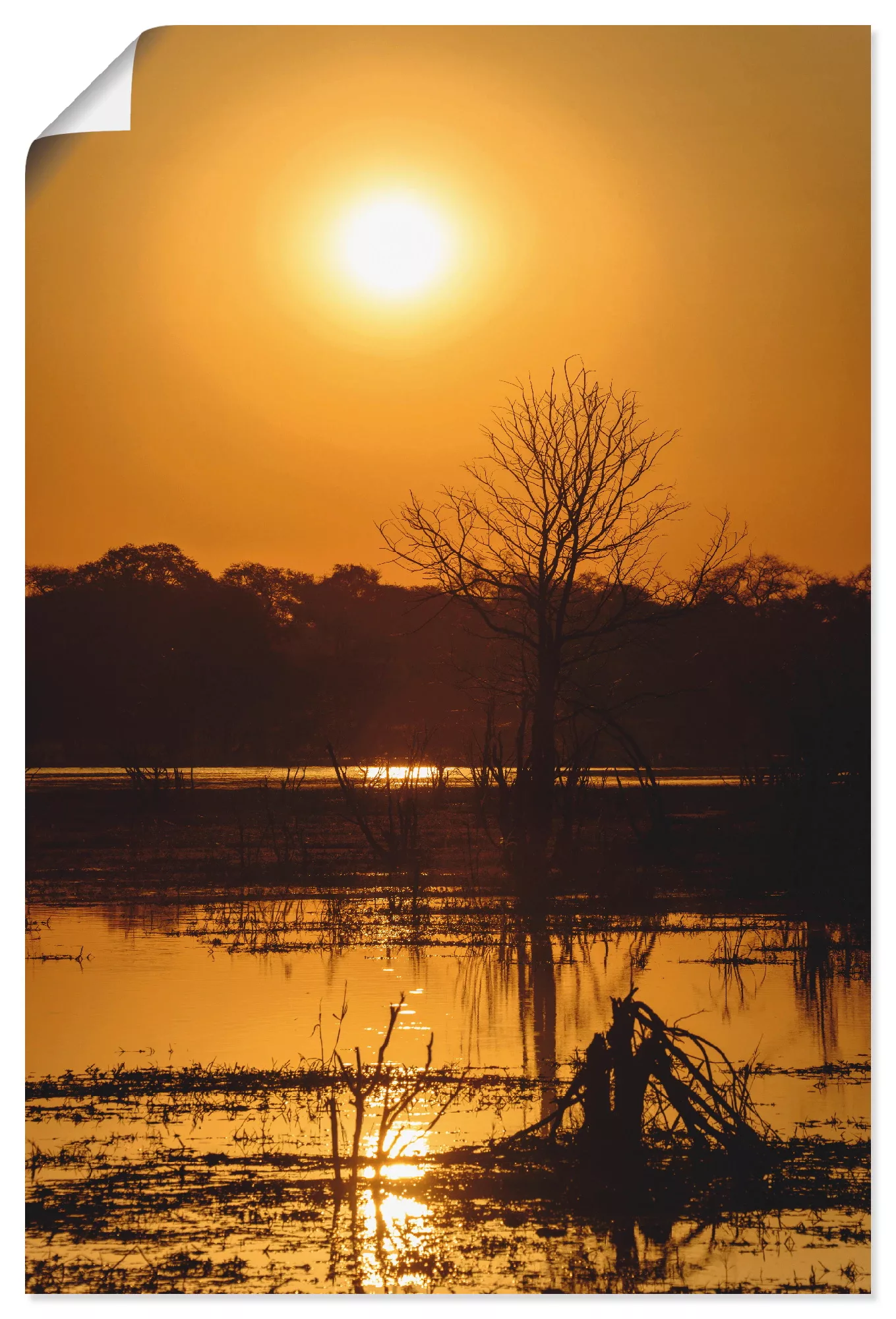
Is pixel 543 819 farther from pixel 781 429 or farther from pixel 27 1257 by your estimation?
pixel 27 1257

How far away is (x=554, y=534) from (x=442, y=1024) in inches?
83.7

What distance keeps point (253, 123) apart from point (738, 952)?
4252 mm

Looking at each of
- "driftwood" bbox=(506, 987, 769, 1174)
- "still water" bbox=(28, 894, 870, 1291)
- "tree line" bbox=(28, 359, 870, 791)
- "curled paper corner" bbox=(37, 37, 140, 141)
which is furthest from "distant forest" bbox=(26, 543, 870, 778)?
"curled paper corner" bbox=(37, 37, 140, 141)

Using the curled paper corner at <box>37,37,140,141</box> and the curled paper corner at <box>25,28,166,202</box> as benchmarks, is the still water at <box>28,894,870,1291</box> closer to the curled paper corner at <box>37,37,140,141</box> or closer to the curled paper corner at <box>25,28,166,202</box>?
the curled paper corner at <box>25,28,166,202</box>

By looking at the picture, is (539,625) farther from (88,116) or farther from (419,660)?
(88,116)

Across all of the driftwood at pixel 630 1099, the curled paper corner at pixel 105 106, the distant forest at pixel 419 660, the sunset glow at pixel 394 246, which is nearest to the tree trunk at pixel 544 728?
the distant forest at pixel 419 660

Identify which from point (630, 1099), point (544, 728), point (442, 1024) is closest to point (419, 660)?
point (544, 728)

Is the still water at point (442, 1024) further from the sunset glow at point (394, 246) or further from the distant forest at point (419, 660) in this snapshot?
the sunset glow at point (394, 246)

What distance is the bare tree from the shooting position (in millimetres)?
6148

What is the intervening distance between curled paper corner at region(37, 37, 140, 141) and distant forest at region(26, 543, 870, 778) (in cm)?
143

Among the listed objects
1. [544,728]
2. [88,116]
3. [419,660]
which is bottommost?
[544,728]

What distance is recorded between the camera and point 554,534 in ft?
22.6

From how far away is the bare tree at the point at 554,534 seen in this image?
6148 mm
